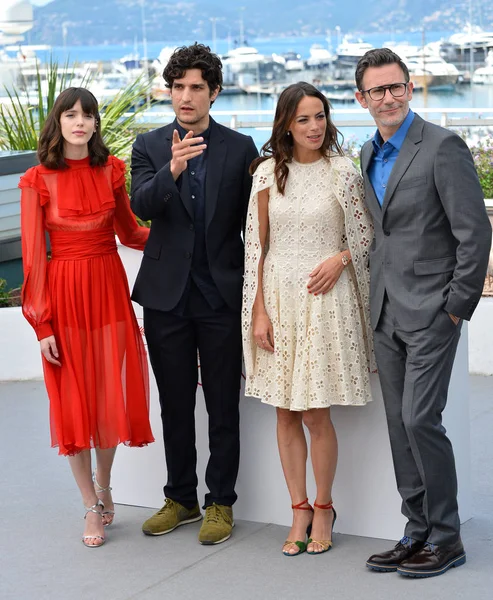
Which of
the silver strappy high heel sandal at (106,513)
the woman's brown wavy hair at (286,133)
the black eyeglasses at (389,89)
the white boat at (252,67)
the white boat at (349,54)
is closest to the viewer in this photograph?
the black eyeglasses at (389,89)

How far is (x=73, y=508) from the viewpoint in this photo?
14.5 ft

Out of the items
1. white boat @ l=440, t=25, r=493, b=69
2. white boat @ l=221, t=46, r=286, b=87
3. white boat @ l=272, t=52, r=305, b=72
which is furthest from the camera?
white boat @ l=272, t=52, r=305, b=72

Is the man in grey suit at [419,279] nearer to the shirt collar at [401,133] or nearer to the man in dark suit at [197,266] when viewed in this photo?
the shirt collar at [401,133]

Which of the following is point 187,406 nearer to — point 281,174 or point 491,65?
point 281,174

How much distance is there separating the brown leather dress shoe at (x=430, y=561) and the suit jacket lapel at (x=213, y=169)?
4.45 feet

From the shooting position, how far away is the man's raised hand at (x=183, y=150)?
3.55 meters

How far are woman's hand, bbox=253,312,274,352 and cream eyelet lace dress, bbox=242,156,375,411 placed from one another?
26mm

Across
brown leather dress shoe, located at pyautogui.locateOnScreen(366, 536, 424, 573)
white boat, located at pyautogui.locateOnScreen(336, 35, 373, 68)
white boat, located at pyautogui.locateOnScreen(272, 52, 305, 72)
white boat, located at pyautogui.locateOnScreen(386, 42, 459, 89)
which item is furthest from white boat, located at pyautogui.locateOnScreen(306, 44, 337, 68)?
brown leather dress shoe, located at pyautogui.locateOnScreen(366, 536, 424, 573)

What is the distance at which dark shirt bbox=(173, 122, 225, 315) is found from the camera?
379 cm

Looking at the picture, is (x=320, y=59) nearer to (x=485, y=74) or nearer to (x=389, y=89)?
(x=485, y=74)

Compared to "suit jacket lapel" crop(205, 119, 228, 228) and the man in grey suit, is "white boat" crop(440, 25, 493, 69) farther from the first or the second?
the man in grey suit

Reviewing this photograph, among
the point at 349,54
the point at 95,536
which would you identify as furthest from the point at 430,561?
the point at 349,54

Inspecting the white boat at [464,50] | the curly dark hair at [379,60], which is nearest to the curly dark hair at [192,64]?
the curly dark hair at [379,60]

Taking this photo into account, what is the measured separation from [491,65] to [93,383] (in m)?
42.2
